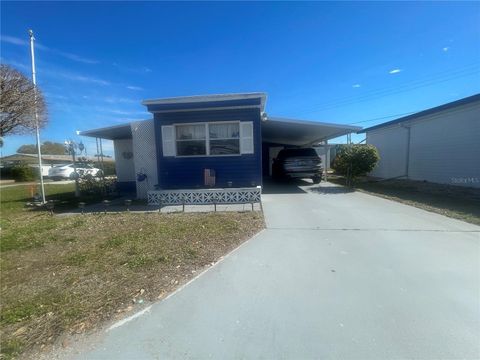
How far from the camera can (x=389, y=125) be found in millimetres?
14797

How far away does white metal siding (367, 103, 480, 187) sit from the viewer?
31.2 feet

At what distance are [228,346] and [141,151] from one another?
824cm

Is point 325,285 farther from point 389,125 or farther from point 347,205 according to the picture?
point 389,125

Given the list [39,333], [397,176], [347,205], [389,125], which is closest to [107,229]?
[39,333]

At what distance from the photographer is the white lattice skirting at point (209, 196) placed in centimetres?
789

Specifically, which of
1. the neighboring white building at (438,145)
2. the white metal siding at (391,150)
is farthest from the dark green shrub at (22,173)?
the neighboring white building at (438,145)

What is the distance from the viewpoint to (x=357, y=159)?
34.4ft

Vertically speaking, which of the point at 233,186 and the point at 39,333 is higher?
Answer: the point at 233,186

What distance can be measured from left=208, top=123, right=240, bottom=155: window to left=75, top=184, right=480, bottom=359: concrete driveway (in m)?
4.70

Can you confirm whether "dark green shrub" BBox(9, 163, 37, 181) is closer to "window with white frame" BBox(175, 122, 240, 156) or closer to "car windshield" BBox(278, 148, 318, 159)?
"window with white frame" BBox(175, 122, 240, 156)

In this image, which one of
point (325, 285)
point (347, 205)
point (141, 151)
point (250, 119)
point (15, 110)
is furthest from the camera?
point (141, 151)

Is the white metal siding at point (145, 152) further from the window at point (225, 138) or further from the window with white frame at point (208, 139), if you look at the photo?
the window at point (225, 138)

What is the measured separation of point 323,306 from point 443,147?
1202 centimetres

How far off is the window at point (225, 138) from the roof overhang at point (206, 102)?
647mm
